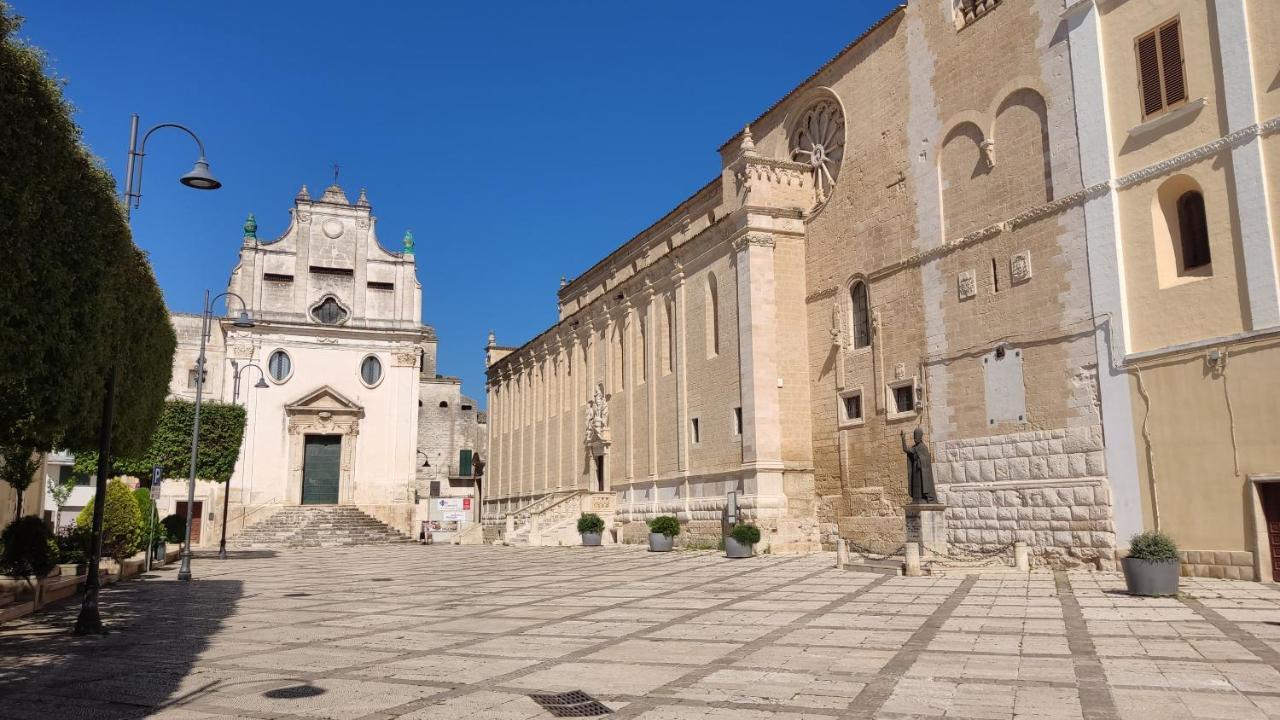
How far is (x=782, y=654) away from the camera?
8.94m

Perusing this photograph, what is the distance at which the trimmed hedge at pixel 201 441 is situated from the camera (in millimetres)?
32562

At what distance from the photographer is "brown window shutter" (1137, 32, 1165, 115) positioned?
55.8 feet

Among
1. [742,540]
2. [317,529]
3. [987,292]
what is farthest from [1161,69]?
[317,529]

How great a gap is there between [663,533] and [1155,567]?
1738cm

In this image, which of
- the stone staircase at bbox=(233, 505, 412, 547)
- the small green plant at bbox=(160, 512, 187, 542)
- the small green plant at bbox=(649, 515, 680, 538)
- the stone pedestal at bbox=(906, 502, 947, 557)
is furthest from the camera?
the stone staircase at bbox=(233, 505, 412, 547)

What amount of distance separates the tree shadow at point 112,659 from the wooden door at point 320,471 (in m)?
31.2

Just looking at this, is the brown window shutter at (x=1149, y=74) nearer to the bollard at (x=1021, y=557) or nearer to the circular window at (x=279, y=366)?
the bollard at (x=1021, y=557)

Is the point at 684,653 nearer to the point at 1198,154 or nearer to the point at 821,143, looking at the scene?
the point at 1198,154

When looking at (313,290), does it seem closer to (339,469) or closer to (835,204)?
(339,469)

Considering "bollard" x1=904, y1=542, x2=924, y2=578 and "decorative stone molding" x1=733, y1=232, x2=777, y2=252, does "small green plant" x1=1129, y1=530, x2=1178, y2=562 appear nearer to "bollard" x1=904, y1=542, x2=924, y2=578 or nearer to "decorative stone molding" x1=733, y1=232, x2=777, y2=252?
"bollard" x1=904, y1=542, x2=924, y2=578

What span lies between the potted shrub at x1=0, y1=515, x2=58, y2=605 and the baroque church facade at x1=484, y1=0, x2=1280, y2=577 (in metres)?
16.8

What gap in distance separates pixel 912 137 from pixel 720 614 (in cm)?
1544

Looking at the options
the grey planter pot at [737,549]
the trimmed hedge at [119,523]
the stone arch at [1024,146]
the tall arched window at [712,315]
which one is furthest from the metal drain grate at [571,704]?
the tall arched window at [712,315]

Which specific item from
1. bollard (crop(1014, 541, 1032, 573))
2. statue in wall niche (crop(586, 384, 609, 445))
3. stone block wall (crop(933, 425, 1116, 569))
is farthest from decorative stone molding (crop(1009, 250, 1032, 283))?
statue in wall niche (crop(586, 384, 609, 445))
